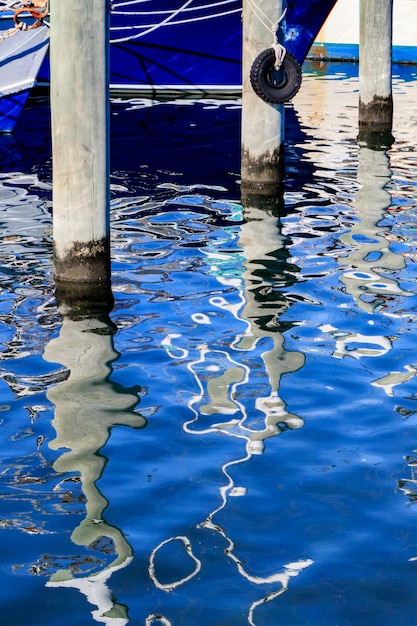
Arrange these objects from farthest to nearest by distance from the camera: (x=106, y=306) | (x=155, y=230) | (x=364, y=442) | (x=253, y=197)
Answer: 1. (x=253, y=197)
2. (x=155, y=230)
3. (x=106, y=306)
4. (x=364, y=442)

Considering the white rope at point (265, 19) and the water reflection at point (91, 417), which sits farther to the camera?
the white rope at point (265, 19)

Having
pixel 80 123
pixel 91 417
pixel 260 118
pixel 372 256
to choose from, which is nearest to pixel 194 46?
pixel 260 118

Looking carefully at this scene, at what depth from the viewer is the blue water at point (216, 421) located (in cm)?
392

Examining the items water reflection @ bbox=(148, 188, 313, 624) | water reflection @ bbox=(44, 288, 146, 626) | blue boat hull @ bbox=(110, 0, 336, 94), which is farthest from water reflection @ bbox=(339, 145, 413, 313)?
blue boat hull @ bbox=(110, 0, 336, 94)

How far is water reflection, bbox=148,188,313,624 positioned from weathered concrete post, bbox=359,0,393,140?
5.29 metres

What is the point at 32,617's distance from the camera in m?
3.72

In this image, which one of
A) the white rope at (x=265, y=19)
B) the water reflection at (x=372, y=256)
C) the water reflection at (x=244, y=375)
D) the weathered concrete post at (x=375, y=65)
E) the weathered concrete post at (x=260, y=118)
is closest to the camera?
the water reflection at (x=244, y=375)

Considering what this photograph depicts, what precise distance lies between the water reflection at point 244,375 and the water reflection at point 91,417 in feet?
0.71

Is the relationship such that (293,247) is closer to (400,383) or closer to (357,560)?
(400,383)

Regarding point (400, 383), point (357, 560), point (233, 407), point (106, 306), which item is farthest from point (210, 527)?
point (106, 306)

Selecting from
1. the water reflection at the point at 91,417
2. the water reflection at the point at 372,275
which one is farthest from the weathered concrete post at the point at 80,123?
the water reflection at the point at 372,275

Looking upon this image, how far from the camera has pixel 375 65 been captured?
13.0 metres

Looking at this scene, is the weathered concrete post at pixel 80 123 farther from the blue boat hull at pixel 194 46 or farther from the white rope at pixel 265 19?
the blue boat hull at pixel 194 46

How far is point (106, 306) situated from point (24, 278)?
0.99m
